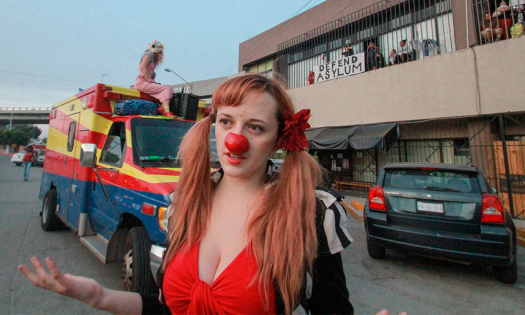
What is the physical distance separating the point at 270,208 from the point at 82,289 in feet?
2.65

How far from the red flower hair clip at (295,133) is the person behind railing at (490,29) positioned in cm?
1061

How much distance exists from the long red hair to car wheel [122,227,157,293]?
1567mm

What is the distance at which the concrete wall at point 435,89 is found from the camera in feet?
26.7

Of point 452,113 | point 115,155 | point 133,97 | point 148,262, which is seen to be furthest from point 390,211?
point 452,113

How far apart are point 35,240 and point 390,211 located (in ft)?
20.6

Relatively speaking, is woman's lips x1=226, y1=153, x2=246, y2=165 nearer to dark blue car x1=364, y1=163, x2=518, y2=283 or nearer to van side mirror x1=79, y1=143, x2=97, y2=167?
van side mirror x1=79, y1=143, x2=97, y2=167

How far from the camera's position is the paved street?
10.4ft

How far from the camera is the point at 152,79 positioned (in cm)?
457

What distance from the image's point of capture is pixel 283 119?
1404 mm

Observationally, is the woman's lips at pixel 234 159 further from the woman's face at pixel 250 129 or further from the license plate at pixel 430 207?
the license plate at pixel 430 207

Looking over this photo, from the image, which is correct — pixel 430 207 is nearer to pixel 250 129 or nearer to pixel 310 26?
pixel 250 129

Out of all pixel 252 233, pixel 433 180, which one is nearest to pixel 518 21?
pixel 433 180

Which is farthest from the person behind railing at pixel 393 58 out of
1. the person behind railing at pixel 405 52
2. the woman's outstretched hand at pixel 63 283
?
the woman's outstretched hand at pixel 63 283

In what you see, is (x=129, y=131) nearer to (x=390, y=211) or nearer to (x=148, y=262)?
(x=148, y=262)
